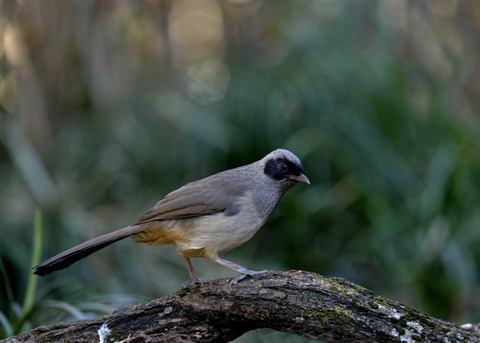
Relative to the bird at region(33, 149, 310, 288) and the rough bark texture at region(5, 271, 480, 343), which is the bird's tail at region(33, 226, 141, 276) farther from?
the rough bark texture at region(5, 271, 480, 343)

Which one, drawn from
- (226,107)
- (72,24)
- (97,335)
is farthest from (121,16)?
(97,335)

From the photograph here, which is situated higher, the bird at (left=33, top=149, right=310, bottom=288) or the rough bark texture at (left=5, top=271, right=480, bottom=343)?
the bird at (left=33, top=149, right=310, bottom=288)

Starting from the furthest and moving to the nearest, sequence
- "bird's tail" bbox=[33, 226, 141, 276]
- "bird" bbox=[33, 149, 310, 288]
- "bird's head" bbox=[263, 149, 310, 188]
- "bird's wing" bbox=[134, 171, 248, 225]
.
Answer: "bird's head" bbox=[263, 149, 310, 188] → "bird's wing" bbox=[134, 171, 248, 225] → "bird" bbox=[33, 149, 310, 288] → "bird's tail" bbox=[33, 226, 141, 276]

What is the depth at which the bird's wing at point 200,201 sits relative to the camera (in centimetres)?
363

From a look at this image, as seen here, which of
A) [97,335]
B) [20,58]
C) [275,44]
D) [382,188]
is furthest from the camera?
[275,44]

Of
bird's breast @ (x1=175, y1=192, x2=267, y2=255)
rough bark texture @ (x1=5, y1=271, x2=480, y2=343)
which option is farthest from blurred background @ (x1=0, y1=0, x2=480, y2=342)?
rough bark texture @ (x1=5, y1=271, x2=480, y2=343)

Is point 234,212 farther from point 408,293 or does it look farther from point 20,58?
point 20,58

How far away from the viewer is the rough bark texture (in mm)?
2848

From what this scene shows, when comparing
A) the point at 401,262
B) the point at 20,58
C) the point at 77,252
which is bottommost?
the point at 401,262

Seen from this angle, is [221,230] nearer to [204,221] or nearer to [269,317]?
[204,221]

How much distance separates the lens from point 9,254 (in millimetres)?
5949

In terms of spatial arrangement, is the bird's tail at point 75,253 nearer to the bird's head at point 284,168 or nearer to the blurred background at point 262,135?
the bird's head at point 284,168

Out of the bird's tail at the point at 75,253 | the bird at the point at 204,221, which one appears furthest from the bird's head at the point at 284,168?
the bird's tail at the point at 75,253

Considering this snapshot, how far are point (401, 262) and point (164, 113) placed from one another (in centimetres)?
342
